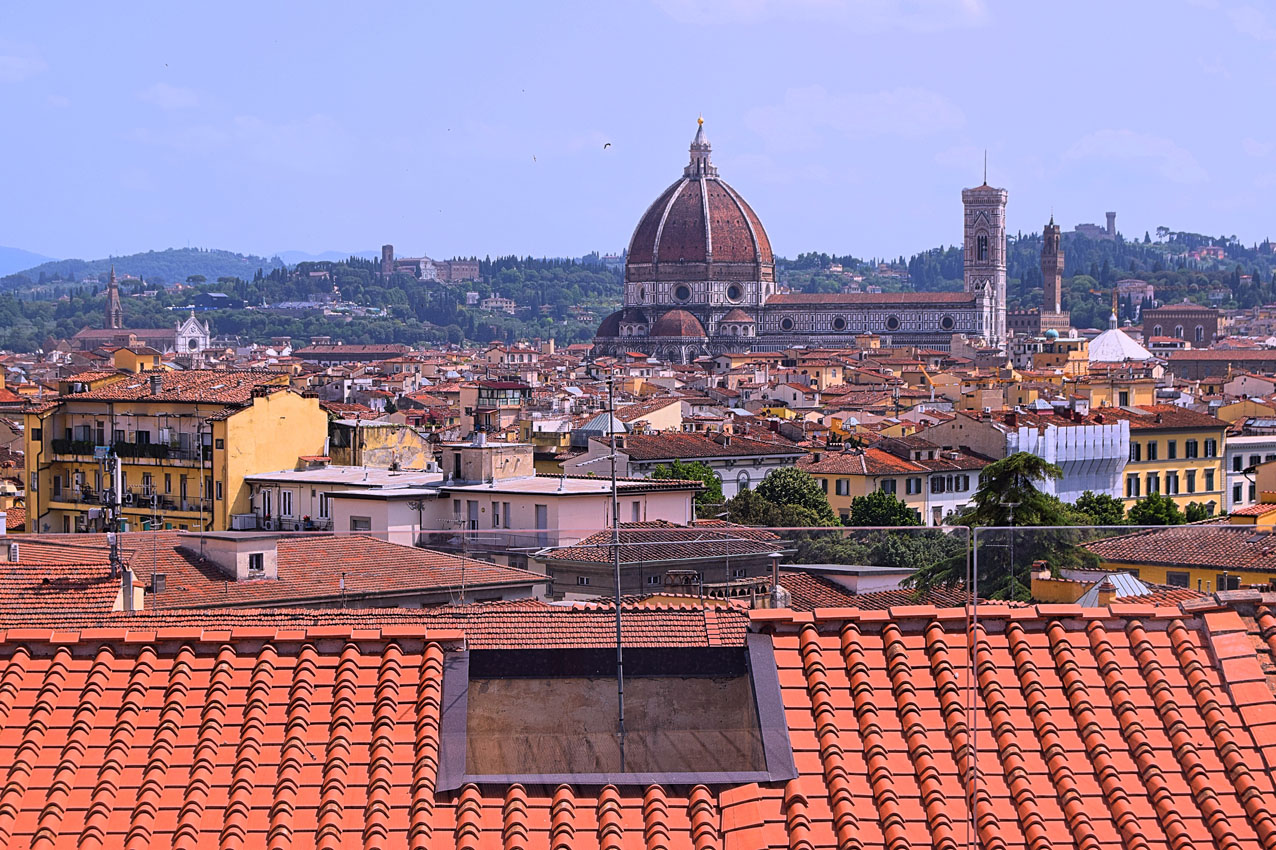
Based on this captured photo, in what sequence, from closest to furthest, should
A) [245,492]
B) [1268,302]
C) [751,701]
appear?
[751,701] → [245,492] → [1268,302]

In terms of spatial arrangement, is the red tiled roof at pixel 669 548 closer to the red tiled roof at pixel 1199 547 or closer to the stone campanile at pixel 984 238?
the red tiled roof at pixel 1199 547

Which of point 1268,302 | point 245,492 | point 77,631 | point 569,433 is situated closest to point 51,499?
point 245,492

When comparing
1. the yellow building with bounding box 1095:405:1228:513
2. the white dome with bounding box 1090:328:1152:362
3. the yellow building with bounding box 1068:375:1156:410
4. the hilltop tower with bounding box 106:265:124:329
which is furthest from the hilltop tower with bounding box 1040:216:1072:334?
the yellow building with bounding box 1095:405:1228:513

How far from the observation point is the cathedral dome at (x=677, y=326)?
122 m

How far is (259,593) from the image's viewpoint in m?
9.27

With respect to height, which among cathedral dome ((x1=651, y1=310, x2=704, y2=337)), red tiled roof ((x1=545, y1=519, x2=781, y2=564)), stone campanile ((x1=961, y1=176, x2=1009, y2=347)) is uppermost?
stone campanile ((x1=961, y1=176, x2=1009, y2=347))

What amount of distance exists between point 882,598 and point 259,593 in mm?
4110

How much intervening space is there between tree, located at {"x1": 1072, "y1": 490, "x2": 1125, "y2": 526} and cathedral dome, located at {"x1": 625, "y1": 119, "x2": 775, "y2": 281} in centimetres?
9625

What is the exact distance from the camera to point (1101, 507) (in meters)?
34.7

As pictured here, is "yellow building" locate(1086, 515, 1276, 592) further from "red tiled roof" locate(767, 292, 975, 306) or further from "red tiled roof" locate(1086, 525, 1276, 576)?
"red tiled roof" locate(767, 292, 975, 306)

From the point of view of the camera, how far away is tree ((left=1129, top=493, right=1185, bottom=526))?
111ft

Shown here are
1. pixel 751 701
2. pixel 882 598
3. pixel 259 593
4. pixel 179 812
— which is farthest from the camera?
pixel 259 593

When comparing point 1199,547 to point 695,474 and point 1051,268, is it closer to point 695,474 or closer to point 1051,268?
point 695,474

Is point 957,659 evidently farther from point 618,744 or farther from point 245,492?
point 245,492
